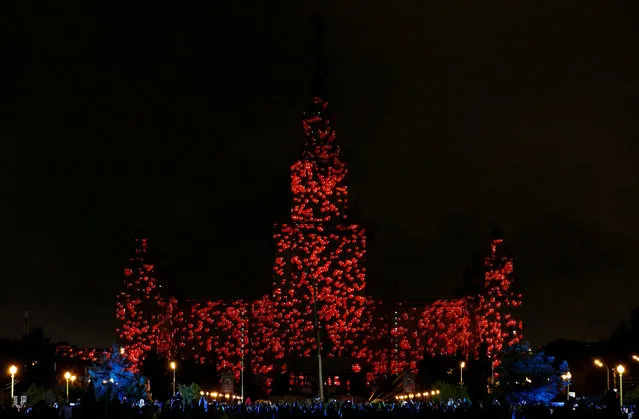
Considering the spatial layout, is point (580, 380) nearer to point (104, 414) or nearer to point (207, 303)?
point (207, 303)

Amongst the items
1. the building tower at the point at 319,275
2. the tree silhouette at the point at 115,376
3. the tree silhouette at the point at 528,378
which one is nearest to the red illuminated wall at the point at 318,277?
the building tower at the point at 319,275

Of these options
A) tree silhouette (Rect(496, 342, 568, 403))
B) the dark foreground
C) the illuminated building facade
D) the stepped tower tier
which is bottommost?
the dark foreground

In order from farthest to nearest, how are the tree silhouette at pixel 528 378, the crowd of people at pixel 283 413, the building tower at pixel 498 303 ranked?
the building tower at pixel 498 303
the tree silhouette at pixel 528 378
the crowd of people at pixel 283 413

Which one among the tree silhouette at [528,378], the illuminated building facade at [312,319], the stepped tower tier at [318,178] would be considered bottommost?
the tree silhouette at [528,378]

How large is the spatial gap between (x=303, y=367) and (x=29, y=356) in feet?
70.7

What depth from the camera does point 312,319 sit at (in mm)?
61531

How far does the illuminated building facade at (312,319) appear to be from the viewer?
59094mm

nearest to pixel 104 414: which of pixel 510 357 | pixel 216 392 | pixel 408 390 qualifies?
pixel 510 357

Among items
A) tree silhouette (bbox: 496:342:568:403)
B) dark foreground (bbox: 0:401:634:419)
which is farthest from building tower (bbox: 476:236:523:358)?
dark foreground (bbox: 0:401:634:419)

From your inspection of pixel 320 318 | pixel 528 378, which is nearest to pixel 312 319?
pixel 320 318

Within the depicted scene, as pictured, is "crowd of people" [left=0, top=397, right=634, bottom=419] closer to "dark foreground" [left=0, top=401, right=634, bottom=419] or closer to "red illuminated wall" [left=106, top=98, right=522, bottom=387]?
"dark foreground" [left=0, top=401, right=634, bottom=419]

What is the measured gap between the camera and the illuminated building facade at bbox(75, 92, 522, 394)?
59094mm

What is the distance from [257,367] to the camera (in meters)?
60.6

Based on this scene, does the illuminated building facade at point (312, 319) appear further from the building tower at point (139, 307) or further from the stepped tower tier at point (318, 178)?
the stepped tower tier at point (318, 178)
